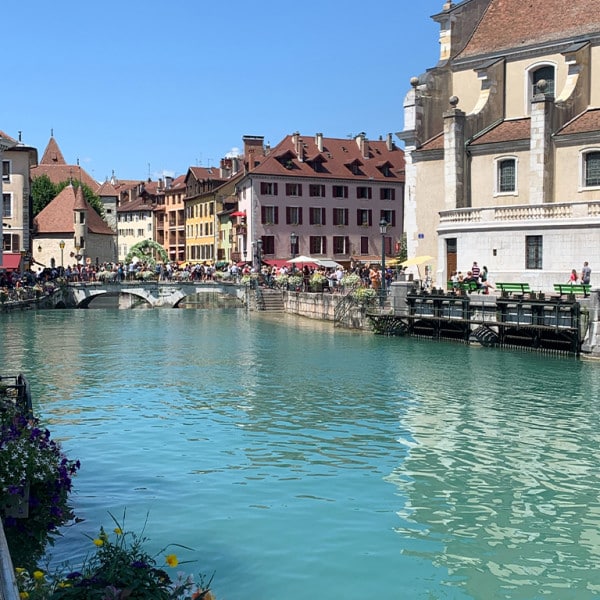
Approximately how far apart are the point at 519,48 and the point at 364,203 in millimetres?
38116

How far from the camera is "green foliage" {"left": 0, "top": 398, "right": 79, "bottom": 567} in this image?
978cm

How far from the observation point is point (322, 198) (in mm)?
83688

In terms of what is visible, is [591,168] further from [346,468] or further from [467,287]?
[346,468]

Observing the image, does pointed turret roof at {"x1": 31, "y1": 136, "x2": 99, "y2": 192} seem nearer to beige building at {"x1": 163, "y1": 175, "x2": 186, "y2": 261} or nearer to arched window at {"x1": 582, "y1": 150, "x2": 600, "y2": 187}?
beige building at {"x1": 163, "y1": 175, "x2": 186, "y2": 261}

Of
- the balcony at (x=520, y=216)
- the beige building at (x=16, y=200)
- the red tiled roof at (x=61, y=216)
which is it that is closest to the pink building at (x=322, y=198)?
the red tiled roof at (x=61, y=216)

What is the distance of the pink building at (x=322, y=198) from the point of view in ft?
268

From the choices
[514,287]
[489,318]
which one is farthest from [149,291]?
[489,318]

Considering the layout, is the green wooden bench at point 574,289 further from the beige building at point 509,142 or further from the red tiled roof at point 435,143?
the red tiled roof at point 435,143

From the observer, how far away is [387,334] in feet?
138

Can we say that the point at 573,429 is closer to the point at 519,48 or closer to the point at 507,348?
the point at 507,348

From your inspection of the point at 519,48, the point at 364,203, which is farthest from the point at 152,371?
the point at 364,203

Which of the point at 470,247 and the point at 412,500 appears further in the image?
the point at 470,247

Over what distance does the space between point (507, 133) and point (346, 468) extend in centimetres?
3281

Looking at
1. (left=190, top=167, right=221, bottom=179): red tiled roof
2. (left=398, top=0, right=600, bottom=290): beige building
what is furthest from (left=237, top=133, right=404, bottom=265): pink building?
(left=398, top=0, right=600, bottom=290): beige building
